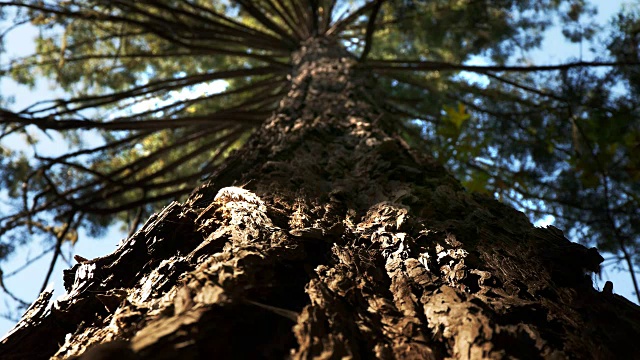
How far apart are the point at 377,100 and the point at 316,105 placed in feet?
1.33

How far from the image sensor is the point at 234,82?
21.4 feet

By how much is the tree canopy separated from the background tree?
21 mm

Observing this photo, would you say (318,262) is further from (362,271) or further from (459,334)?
(459,334)

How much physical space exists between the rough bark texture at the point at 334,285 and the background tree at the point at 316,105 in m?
0.27

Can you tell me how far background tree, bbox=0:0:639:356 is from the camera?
295 centimetres

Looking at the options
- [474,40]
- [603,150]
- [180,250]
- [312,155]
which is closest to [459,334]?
[180,250]

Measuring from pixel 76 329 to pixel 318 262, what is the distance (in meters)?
0.42

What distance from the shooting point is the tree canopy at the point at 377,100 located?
306 centimetres

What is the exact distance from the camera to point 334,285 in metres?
0.81

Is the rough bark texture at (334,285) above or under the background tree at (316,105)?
under

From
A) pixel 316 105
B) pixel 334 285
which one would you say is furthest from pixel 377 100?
pixel 334 285

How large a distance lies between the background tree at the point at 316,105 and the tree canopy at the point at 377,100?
21 millimetres

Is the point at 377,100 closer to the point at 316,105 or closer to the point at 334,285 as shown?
the point at 316,105

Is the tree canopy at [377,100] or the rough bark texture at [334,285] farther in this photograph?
the tree canopy at [377,100]
